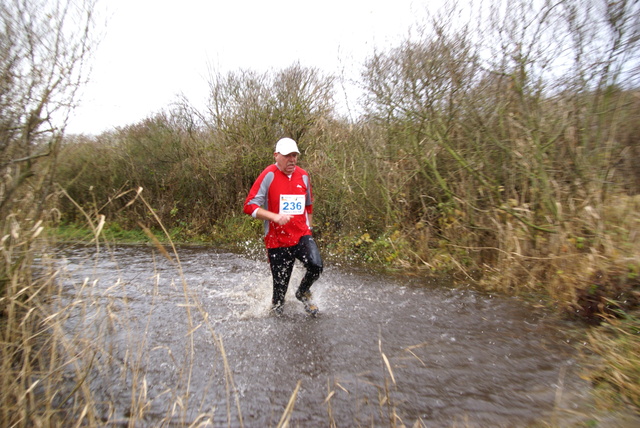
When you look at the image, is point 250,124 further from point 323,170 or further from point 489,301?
point 489,301

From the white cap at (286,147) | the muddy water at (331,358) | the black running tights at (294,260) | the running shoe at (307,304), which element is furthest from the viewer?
the running shoe at (307,304)

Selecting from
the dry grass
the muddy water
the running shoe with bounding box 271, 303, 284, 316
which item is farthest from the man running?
the dry grass

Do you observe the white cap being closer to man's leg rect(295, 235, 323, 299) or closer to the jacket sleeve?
the jacket sleeve

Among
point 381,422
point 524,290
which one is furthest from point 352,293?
point 381,422

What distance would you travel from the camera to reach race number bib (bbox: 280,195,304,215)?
5285 mm

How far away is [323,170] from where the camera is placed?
38.2 feet

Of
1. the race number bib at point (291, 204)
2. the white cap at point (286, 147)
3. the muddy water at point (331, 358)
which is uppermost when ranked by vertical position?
the white cap at point (286, 147)

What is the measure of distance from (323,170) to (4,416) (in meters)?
9.48

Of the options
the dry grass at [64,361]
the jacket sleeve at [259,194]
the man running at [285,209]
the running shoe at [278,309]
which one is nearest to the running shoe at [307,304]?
the man running at [285,209]

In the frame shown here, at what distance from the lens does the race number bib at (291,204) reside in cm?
529

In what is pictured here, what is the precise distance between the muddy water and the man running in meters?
0.72

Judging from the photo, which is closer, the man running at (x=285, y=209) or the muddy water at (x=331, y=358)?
the muddy water at (x=331, y=358)

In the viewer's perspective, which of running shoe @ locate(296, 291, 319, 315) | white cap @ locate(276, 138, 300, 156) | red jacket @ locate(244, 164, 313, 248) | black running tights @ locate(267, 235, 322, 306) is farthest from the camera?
running shoe @ locate(296, 291, 319, 315)

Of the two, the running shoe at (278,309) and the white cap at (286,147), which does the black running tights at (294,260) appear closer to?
the running shoe at (278,309)
